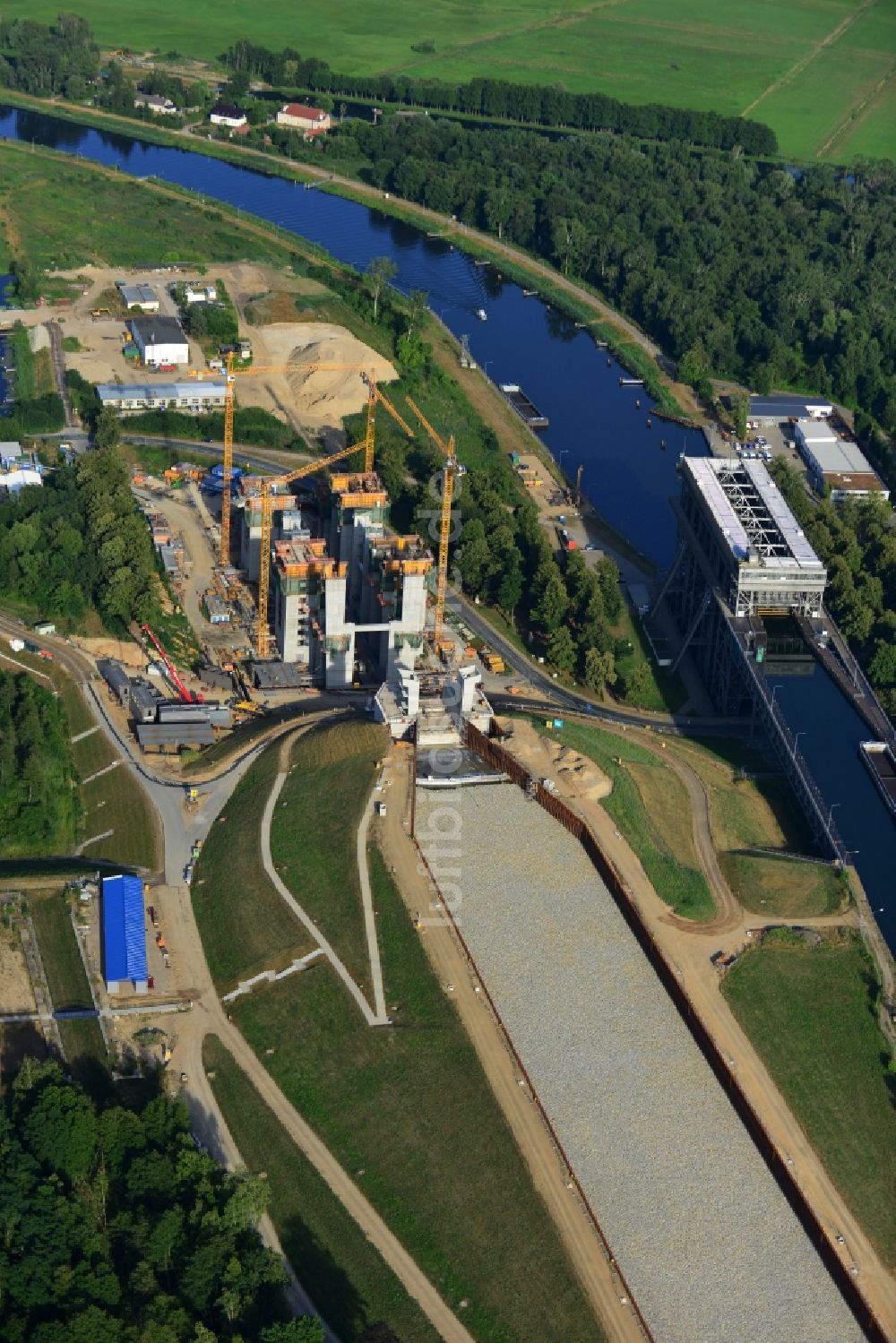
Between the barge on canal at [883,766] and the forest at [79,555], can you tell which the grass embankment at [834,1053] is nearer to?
the barge on canal at [883,766]

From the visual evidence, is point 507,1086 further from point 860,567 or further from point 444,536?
point 860,567

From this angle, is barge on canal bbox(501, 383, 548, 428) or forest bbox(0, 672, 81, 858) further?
barge on canal bbox(501, 383, 548, 428)

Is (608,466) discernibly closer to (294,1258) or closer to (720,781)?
(720,781)

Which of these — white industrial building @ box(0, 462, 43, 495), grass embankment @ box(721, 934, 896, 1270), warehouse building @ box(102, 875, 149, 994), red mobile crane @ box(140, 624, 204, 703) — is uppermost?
grass embankment @ box(721, 934, 896, 1270)

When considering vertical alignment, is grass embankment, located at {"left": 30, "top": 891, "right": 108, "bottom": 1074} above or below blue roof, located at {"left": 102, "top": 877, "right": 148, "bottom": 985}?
below

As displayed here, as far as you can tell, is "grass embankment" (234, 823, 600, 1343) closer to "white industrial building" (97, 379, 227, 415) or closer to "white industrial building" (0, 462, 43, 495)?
"white industrial building" (0, 462, 43, 495)

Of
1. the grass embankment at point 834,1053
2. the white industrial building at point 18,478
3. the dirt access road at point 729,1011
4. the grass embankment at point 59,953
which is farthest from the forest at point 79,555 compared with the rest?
the grass embankment at point 834,1053

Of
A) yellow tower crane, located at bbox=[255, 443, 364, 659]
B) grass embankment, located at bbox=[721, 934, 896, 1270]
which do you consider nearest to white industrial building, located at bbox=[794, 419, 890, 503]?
yellow tower crane, located at bbox=[255, 443, 364, 659]
